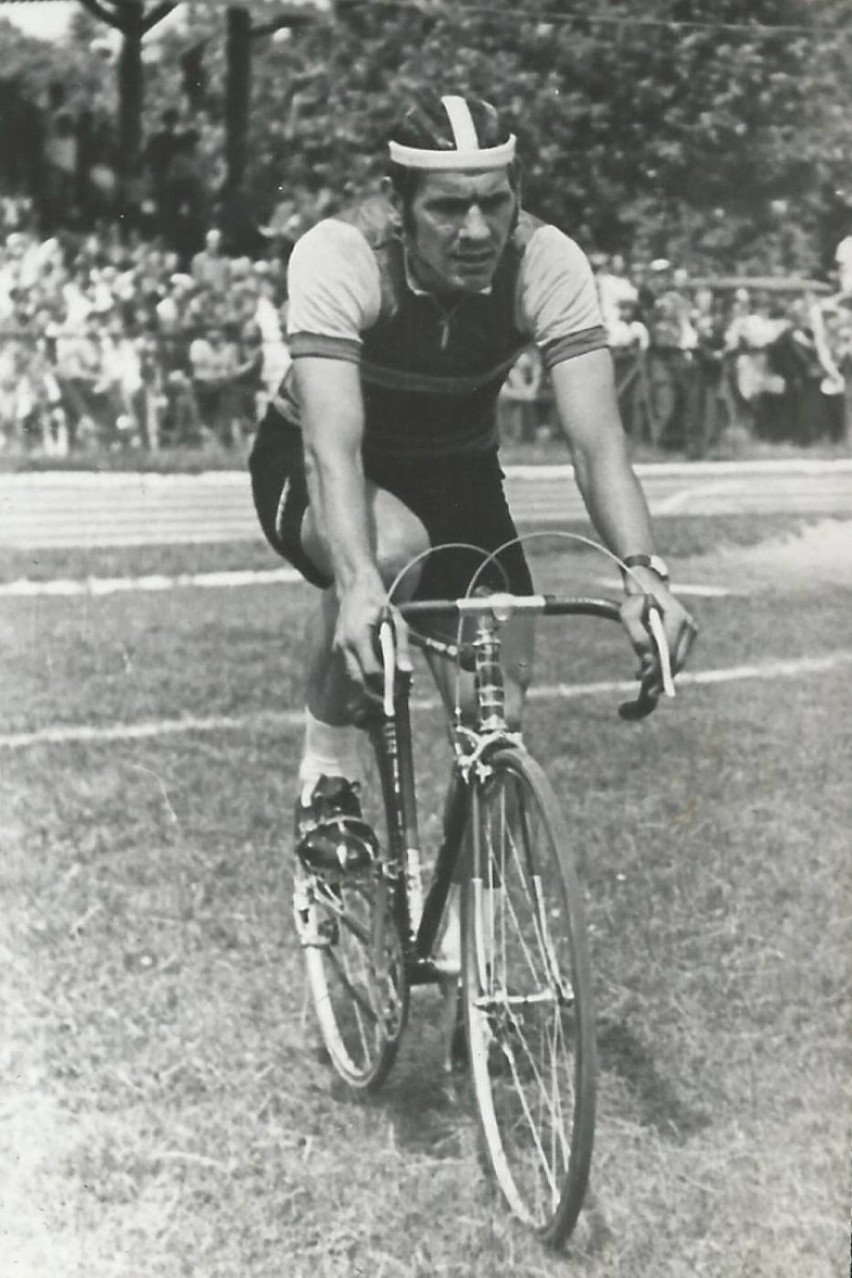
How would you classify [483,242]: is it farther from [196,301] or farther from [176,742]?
[196,301]

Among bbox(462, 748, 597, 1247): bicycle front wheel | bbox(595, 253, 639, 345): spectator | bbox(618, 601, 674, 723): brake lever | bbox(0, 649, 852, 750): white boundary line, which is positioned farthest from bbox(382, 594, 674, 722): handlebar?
bbox(595, 253, 639, 345): spectator

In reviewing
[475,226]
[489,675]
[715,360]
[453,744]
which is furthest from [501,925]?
[715,360]

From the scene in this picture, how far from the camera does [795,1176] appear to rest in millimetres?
4055

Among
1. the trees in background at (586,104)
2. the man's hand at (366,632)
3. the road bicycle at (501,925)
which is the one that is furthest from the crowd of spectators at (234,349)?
the man's hand at (366,632)

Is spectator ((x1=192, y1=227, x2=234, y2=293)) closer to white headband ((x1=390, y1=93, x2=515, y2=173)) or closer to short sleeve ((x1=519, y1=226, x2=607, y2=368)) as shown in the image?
short sleeve ((x1=519, y1=226, x2=607, y2=368))

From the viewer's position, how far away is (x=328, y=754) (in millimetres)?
4883

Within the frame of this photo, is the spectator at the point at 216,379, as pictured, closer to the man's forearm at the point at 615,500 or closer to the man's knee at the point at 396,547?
the man's knee at the point at 396,547

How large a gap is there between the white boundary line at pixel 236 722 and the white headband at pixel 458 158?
432cm

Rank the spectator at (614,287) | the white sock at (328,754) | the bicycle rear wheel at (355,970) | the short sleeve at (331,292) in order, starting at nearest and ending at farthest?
the short sleeve at (331,292), the bicycle rear wheel at (355,970), the white sock at (328,754), the spectator at (614,287)

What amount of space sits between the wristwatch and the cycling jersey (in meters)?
0.51

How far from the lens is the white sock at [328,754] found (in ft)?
16.0

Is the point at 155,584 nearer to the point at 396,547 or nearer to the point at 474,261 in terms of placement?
the point at 396,547

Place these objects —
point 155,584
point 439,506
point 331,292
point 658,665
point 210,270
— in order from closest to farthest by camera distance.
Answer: point 658,665
point 331,292
point 439,506
point 155,584
point 210,270

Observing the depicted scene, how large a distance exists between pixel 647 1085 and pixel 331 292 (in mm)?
1886
